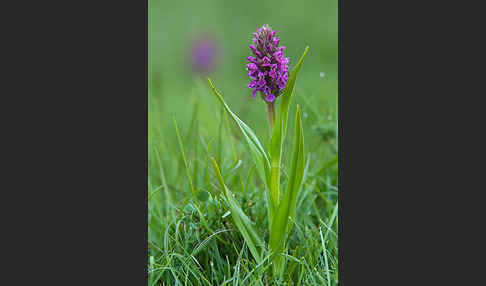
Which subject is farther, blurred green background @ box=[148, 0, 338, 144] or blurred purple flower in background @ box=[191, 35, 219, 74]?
blurred purple flower in background @ box=[191, 35, 219, 74]

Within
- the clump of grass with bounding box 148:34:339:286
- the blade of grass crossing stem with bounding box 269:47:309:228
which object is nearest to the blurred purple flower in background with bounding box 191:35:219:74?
the clump of grass with bounding box 148:34:339:286

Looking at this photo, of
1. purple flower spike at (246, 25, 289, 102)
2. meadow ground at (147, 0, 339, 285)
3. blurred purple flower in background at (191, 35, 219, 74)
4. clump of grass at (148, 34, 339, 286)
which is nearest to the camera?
purple flower spike at (246, 25, 289, 102)

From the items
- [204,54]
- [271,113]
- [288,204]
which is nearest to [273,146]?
[271,113]

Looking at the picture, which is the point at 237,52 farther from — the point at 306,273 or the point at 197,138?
the point at 306,273

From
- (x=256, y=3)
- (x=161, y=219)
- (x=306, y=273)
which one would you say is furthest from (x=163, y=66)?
(x=306, y=273)

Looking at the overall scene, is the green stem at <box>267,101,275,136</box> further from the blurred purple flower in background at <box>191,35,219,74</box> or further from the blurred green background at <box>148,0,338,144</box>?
the blurred purple flower in background at <box>191,35,219,74</box>

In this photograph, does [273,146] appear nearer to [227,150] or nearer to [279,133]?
[279,133]

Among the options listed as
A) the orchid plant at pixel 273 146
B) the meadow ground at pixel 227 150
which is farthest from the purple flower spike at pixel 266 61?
the meadow ground at pixel 227 150
